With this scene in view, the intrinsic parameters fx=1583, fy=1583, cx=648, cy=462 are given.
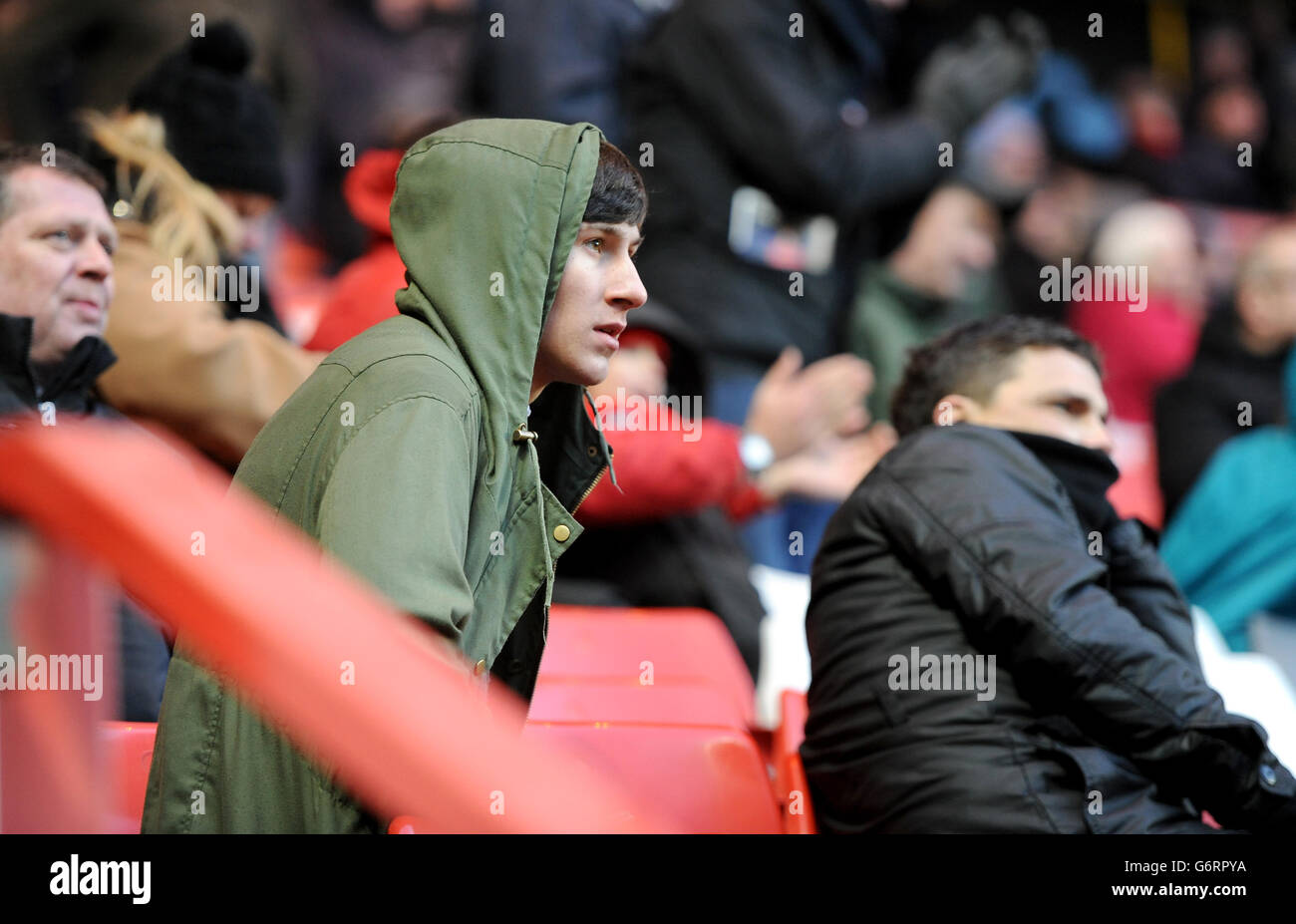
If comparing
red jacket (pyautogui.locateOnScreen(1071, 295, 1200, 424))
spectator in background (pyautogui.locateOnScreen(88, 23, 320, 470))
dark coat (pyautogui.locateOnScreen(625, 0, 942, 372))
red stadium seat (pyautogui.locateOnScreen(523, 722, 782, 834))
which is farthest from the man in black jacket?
red jacket (pyautogui.locateOnScreen(1071, 295, 1200, 424))

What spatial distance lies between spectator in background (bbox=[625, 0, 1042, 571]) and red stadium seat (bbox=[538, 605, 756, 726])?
1.32m

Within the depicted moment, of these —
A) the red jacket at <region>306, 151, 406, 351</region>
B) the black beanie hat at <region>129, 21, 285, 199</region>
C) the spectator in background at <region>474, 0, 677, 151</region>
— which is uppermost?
the spectator in background at <region>474, 0, 677, 151</region>

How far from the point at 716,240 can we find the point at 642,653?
193 centimetres

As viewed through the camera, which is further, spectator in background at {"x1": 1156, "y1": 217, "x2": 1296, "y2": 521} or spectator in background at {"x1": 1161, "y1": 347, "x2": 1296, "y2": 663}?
spectator in background at {"x1": 1156, "y1": 217, "x2": 1296, "y2": 521}

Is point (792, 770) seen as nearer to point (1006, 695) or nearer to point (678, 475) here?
point (1006, 695)

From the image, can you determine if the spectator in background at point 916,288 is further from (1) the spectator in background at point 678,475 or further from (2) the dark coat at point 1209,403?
(1) the spectator in background at point 678,475

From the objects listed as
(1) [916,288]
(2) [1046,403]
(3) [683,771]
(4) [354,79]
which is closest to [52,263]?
(3) [683,771]

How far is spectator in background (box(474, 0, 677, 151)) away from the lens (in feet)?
17.7

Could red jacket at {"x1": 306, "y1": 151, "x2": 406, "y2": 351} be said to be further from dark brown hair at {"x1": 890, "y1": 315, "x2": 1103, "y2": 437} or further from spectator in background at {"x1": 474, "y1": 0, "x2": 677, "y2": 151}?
spectator in background at {"x1": 474, "y1": 0, "x2": 677, "y2": 151}

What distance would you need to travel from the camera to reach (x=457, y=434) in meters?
2.00

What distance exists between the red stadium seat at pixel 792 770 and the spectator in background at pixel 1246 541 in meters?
1.83
